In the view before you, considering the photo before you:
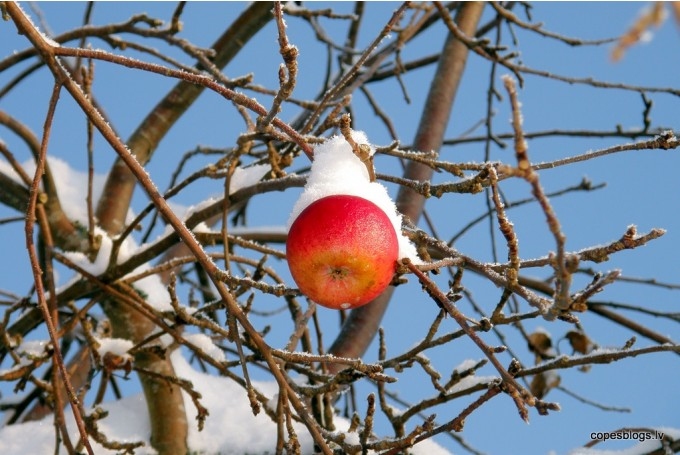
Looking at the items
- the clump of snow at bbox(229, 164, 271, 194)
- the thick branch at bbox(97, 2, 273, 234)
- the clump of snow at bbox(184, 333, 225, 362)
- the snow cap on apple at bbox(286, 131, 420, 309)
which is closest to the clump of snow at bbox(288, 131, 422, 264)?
the snow cap on apple at bbox(286, 131, 420, 309)

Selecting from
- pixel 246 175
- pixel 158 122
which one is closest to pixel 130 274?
pixel 246 175

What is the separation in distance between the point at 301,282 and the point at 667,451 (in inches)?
43.3

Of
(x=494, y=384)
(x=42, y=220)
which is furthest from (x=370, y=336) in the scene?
(x=494, y=384)

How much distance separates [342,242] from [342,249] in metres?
0.01

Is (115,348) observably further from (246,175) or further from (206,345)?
(246,175)

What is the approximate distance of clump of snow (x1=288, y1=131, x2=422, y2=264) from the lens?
133cm

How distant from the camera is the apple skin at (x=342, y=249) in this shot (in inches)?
49.4

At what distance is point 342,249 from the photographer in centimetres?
125

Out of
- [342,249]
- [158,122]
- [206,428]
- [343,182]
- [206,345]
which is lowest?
[342,249]

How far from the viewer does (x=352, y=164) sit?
1.38 metres

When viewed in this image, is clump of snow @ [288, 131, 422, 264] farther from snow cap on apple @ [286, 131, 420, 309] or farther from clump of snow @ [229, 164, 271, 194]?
clump of snow @ [229, 164, 271, 194]

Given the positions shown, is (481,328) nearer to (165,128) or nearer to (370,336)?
(370,336)

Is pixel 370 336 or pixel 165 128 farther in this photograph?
pixel 165 128

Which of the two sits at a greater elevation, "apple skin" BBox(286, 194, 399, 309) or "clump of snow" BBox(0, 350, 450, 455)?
"clump of snow" BBox(0, 350, 450, 455)
